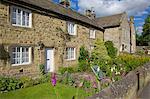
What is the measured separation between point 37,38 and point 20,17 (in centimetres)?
231

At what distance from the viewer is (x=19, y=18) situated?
13312 mm

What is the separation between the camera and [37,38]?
1480 centimetres

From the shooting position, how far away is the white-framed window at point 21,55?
12828 mm

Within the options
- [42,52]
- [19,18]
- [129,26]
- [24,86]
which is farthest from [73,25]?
[129,26]

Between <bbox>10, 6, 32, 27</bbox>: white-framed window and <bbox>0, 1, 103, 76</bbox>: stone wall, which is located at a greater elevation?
<bbox>10, 6, 32, 27</bbox>: white-framed window

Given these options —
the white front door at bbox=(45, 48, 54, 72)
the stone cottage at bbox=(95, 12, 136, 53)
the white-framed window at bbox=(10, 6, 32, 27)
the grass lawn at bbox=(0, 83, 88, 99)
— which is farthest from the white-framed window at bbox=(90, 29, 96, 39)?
the grass lawn at bbox=(0, 83, 88, 99)

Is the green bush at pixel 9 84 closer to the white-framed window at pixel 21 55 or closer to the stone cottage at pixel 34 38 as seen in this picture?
the stone cottage at pixel 34 38

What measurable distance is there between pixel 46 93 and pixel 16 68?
4.15 metres

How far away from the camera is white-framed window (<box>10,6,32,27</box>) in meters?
12.8

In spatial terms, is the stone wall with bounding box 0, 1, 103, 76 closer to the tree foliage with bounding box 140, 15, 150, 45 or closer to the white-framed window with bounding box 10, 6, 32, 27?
the white-framed window with bounding box 10, 6, 32, 27

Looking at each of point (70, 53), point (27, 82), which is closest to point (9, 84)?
point (27, 82)

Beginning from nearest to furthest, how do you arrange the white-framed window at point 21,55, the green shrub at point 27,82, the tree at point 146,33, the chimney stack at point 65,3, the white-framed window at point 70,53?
the green shrub at point 27,82, the white-framed window at point 21,55, the white-framed window at point 70,53, the chimney stack at point 65,3, the tree at point 146,33

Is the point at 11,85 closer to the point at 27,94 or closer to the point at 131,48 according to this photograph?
the point at 27,94

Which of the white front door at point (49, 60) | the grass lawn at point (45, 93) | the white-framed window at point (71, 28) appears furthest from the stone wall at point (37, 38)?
the grass lawn at point (45, 93)
